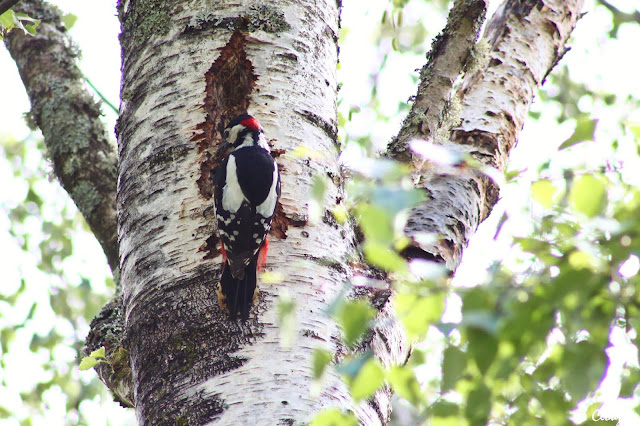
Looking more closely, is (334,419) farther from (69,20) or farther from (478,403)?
(69,20)

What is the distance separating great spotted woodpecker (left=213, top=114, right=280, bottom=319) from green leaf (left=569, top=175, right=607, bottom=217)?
3.34 ft

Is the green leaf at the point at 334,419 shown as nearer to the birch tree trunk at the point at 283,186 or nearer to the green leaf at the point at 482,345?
the green leaf at the point at 482,345

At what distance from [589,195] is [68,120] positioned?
2632 millimetres

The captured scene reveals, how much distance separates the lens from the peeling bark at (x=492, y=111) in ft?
7.61

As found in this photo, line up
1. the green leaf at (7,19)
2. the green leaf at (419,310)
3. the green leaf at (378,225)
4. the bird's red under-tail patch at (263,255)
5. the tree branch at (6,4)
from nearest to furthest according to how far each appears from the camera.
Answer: the green leaf at (378,225), the green leaf at (419,310), the bird's red under-tail patch at (263,255), the tree branch at (6,4), the green leaf at (7,19)

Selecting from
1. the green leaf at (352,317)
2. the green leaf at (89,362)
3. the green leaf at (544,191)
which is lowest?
the green leaf at (352,317)

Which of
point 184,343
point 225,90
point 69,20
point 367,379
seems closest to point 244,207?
point 225,90

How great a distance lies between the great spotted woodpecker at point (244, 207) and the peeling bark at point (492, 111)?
18.4 inches

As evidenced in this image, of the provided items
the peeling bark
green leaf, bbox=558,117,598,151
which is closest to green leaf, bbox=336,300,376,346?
green leaf, bbox=558,117,598,151

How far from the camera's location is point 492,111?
2.78m

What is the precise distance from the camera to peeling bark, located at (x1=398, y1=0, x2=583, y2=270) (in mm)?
2318

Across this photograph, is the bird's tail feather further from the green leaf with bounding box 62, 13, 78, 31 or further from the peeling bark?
the green leaf with bounding box 62, 13, 78, 31

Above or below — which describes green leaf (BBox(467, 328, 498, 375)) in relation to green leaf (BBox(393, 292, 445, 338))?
below

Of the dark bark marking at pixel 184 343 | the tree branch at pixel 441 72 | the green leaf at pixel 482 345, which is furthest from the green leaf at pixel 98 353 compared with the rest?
the green leaf at pixel 482 345
